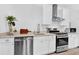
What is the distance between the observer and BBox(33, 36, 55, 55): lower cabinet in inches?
107

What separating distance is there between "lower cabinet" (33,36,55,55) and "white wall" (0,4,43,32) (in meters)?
0.35

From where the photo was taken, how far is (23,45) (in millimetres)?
2572

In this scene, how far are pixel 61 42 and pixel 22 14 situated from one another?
1403mm

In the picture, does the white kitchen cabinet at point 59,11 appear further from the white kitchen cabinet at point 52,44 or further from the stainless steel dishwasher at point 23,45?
the stainless steel dishwasher at point 23,45

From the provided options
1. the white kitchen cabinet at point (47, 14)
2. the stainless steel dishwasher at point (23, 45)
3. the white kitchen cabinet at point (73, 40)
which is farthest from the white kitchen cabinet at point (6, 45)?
the white kitchen cabinet at point (73, 40)

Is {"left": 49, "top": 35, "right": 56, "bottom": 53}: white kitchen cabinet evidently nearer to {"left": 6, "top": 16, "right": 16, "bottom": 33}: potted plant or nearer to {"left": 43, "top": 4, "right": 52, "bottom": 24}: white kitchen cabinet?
{"left": 43, "top": 4, "right": 52, "bottom": 24}: white kitchen cabinet

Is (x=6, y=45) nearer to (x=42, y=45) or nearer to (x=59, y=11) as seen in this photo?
(x=42, y=45)

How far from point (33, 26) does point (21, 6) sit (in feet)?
1.29


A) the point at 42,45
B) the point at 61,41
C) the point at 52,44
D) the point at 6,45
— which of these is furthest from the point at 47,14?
the point at 6,45

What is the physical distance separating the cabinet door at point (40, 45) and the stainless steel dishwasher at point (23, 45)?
109mm

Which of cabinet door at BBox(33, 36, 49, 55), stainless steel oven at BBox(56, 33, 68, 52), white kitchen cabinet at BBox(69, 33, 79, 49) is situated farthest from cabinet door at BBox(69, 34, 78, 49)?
cabinet door at BBox(33, 36, 49, 55)

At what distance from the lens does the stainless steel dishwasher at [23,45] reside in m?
2.53

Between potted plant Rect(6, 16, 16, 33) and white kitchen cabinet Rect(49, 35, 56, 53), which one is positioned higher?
potted plant Rect(6, 16, 16, 33)

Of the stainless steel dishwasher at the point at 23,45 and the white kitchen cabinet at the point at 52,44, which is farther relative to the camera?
the white kitchen cabinet at the point at 52,44
